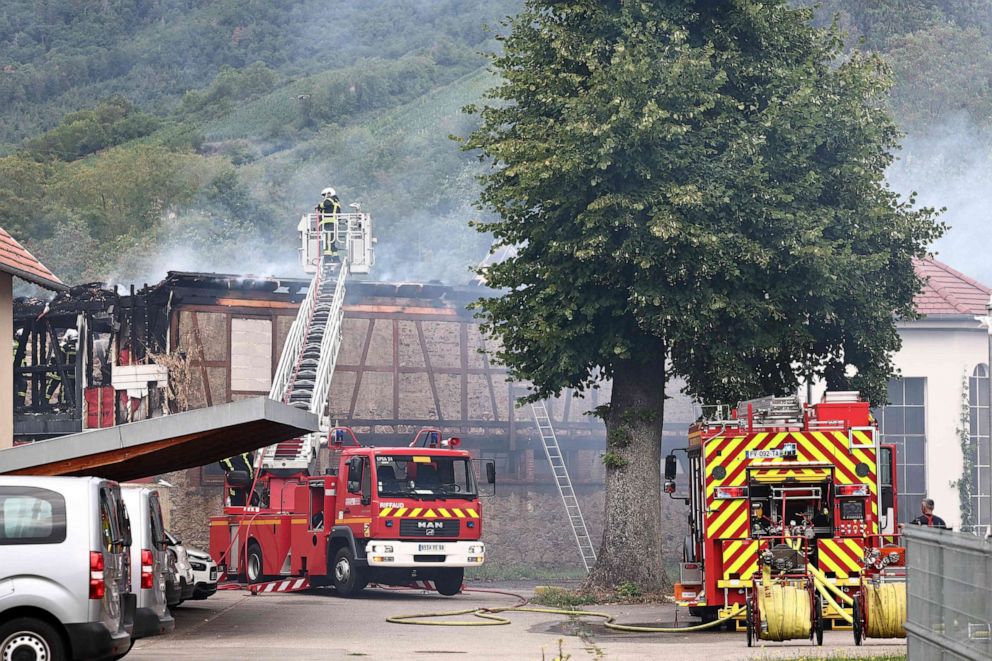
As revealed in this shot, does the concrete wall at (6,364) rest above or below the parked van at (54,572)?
above

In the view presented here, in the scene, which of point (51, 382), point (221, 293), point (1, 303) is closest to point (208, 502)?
point (221, 293)

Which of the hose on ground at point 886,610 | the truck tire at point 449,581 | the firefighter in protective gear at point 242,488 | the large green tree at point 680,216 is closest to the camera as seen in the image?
the hose on ground at point 886,610

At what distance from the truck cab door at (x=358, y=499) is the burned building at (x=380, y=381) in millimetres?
10666

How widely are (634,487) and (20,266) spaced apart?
33.0 feet

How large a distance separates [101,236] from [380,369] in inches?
2190

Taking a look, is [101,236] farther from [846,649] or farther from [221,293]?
[846,649]

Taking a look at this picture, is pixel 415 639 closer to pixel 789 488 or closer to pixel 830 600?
pixel 789 488

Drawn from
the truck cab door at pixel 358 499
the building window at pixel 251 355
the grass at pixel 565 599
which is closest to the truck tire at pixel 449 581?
the truck cab door at pixel 358 499

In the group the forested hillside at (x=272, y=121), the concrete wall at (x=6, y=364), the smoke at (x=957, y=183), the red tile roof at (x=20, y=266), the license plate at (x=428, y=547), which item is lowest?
the license plate at (x=428, y=547)

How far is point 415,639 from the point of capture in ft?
59.2

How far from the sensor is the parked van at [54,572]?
1226 centimetres

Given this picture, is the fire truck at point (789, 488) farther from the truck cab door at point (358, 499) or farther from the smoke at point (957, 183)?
the smoke at point (957, 183)

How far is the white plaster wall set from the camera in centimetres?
3309

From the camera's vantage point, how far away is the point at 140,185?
95.6 m
